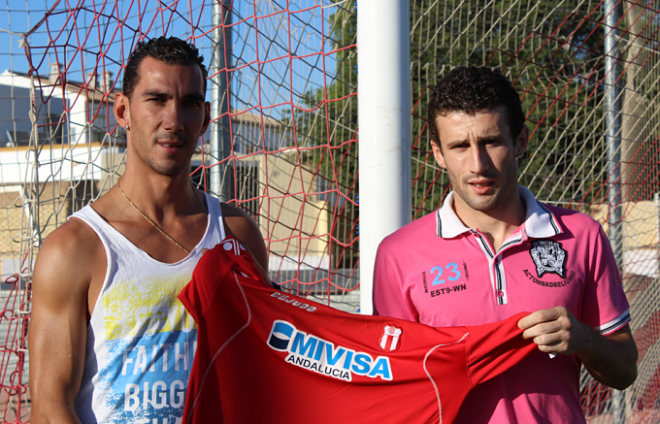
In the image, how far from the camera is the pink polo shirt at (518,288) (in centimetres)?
135

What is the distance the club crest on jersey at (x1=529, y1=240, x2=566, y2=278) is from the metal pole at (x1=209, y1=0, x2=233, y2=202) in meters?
1.78

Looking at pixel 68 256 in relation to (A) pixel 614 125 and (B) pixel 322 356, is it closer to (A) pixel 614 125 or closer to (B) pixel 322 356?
(B) pixel 322 356

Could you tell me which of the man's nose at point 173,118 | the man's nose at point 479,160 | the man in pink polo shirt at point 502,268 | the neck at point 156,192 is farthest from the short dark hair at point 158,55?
the man's nose at point 479,160

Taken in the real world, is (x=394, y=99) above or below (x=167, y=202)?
above

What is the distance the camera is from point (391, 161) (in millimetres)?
1864

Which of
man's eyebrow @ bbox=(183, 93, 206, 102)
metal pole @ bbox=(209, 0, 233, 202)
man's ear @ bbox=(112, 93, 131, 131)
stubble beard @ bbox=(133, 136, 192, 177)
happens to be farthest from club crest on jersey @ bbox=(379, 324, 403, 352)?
metal pole @ bbox=(209, 0, 233, 202)

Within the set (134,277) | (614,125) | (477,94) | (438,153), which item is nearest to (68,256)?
(134,277)

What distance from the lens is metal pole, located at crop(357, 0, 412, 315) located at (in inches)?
73.0

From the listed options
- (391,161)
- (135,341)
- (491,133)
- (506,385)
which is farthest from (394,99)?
(135,341)

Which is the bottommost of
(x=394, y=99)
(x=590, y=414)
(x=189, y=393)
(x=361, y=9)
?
(x=590, y=414)

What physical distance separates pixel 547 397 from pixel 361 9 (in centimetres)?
143

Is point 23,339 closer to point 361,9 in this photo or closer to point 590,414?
point 361,9

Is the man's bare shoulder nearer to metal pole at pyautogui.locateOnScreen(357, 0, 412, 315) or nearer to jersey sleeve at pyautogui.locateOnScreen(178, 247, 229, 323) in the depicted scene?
jersey sleeve at pyautogui.locateOnScreen(178, 247, 229, 323)

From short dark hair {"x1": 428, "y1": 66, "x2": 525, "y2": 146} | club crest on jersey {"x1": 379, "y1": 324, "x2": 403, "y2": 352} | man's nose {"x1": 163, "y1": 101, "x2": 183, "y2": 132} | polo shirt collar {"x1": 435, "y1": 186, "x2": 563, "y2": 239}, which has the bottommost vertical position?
club crest on jersey {"x1": 379, "y1": 324, "x2": 403, "y2": 352}
